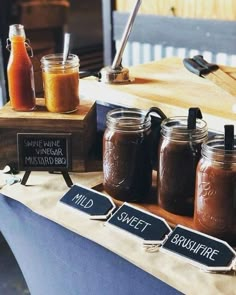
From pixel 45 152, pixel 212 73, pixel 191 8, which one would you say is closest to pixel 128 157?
pixel 45 152

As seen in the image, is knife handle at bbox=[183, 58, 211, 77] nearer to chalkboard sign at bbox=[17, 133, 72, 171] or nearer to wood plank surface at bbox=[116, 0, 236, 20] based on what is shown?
chalkboard sign at bbox=[17, 133, 72, 171]

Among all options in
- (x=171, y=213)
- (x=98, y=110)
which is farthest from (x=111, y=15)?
(x=171, y=213)

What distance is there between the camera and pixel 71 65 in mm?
1112

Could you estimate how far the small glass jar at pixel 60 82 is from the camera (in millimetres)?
1104

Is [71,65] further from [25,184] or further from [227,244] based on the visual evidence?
[227,244]

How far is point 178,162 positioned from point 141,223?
0.14 m

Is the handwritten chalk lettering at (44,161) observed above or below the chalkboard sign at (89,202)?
above

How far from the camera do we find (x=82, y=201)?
101 cm

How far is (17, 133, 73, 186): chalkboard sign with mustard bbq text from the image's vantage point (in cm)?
109

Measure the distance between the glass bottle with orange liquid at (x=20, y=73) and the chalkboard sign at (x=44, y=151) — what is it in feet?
0.35

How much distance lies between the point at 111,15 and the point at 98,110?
6.66ft

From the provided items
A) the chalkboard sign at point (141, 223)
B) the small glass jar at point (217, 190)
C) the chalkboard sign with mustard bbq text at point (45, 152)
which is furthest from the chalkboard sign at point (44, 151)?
the small glass jar at point (217, 190)

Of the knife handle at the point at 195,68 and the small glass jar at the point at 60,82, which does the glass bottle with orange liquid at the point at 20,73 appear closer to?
the small glass jar at the point at 60,82

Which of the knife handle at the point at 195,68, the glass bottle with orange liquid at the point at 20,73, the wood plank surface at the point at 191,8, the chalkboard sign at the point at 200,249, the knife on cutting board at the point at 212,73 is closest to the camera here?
the chalkboard sign at the point at 200,249
